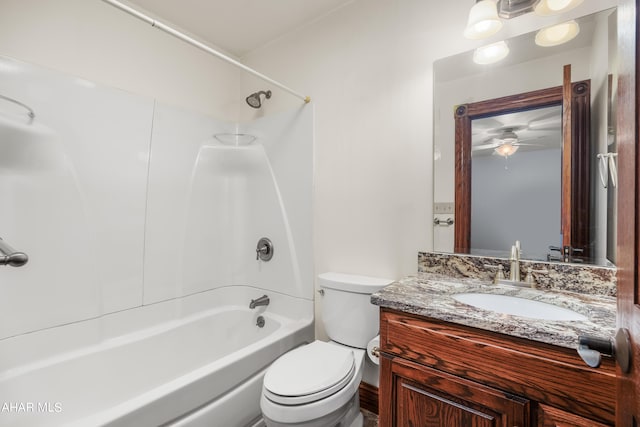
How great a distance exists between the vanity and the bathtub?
745mm

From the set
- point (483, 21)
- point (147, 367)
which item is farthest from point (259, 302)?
point (483, 21)

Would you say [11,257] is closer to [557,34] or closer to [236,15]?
[236,15]

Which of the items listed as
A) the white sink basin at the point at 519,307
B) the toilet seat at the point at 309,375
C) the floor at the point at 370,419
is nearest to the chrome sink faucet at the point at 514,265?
the white sink basin at the point at 519,307

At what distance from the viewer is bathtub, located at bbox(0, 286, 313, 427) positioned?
3.96 feet

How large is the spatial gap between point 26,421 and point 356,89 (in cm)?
234

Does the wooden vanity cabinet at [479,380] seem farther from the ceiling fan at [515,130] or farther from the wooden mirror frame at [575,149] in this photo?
the ceiling fan at [515,130]

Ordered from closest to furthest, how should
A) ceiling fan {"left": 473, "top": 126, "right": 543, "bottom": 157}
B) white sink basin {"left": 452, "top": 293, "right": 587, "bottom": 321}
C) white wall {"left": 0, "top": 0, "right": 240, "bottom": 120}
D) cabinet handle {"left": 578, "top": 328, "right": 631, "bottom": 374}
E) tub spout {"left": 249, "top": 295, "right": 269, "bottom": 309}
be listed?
1. cabinet handle {"left": 578, "top": 328, "right": 631, "bottom": 374}
2. white sink basin {"left": 452, "top": 293, "right": 587, "bottom": 321}
3. ceiling fan {"left": 473, "top": 126, "right": 543, "bottom": 157}
4. white wall {"left": 0, "top": 0, "right": 240, "bottom": 120}
5. tub spout {"left": 249, "top": 295, "right": 269, "bottom": 309}

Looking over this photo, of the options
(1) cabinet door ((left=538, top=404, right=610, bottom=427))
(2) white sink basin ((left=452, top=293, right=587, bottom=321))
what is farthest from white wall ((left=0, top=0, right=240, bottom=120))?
(1) cabinet door ((left=538, top=404, right=610, bottom=427))

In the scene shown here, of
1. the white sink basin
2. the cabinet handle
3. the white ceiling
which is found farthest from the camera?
the white ceiling

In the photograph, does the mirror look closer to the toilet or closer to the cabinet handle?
the toilet

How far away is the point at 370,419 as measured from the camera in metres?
1.67

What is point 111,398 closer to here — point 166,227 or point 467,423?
point 166,227

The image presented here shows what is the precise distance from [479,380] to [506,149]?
1.04 metres

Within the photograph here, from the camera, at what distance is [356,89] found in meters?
1.82
